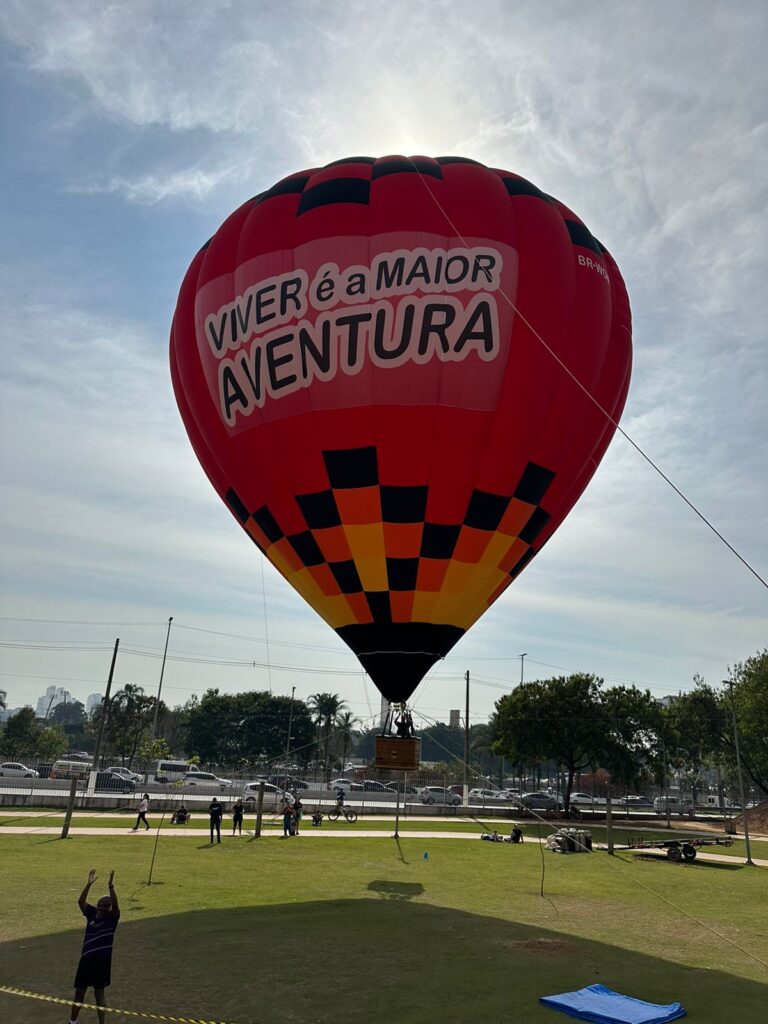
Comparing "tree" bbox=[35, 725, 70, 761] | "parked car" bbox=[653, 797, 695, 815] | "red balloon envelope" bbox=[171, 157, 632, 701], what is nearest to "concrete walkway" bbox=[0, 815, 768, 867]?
"red balloon envelope" bbox=[171, 157, 632, 701]

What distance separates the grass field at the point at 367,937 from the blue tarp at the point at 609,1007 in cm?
27

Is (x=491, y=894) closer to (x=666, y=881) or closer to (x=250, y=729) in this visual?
(x=666, y=881)

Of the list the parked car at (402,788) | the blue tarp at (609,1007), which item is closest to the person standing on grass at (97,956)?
the blue tarp at (609,1007)

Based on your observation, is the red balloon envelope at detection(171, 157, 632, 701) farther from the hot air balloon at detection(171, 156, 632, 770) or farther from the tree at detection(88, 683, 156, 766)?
the tree at detection(88, 683, 156, 766)

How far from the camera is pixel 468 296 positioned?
50.0 ft

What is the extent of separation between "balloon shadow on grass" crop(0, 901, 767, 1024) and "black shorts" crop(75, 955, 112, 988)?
2.51 feet

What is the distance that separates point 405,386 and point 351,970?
10.4m

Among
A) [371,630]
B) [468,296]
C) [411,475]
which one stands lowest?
[371,630]

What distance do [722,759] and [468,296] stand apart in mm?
72089

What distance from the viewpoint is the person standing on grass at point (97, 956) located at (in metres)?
8.73

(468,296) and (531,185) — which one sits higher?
(531,185)

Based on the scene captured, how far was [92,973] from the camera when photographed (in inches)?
345

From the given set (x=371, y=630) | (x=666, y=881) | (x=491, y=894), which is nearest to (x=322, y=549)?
(x=371, y=630)

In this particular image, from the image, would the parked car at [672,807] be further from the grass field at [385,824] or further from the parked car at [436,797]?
the grass field at [385,824]
